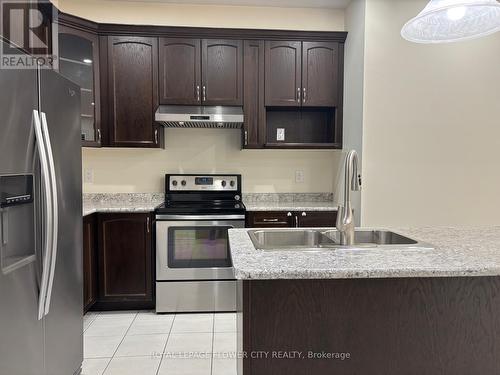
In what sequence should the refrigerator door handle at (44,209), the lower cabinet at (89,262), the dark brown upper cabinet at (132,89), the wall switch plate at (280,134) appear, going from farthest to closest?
the wall switch plate at (280,134), the dark brown upper cabinet at (132,89), the lower cabinet at (89,262), the refrigerator door handle at (44,209)

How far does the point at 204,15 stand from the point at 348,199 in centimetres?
261

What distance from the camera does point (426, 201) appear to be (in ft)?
9.27

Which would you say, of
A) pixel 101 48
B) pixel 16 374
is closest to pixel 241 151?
pixel 101 48

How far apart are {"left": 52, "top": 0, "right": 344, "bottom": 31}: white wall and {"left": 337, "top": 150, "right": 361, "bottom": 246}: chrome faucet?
7.70 ft

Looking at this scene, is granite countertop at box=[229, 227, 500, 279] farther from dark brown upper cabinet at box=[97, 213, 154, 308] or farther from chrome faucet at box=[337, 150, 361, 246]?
dark brown upper cabinet at box=[97, 213, 154, 308]

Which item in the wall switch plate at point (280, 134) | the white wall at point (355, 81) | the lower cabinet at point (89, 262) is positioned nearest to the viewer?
the lower cabinet at point (89, 262)

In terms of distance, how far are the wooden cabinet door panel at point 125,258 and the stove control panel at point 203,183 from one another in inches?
23.3

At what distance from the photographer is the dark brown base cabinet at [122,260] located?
2805mm

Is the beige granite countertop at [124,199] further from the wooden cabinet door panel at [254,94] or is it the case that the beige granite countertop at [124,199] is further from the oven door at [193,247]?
the wooden cabinet door panel at [254,94]

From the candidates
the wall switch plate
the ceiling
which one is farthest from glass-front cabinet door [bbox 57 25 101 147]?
the wall switch plate

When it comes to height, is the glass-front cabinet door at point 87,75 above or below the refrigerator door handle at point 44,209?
above

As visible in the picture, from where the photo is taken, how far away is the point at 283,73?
3.14m

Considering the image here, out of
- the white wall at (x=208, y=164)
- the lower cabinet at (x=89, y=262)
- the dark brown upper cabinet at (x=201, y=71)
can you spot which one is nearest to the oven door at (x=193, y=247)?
the lower cabinet at (x=89, y=262)

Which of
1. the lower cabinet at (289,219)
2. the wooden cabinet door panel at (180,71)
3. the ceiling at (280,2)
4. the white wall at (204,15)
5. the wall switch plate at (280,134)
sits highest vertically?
the ceiling at (280,2)
